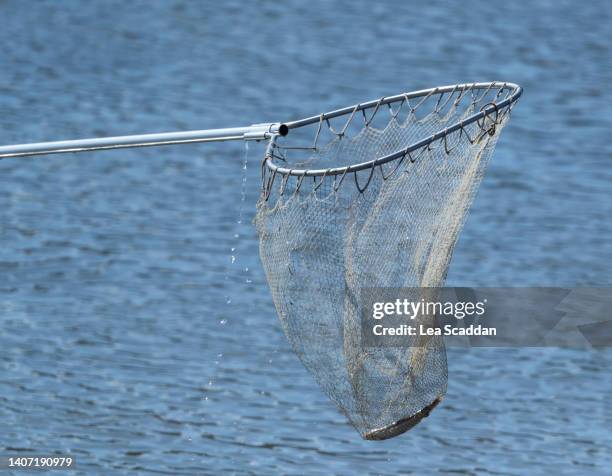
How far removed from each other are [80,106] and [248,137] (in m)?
10.2

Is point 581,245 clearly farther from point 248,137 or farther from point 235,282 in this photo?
point 248,137

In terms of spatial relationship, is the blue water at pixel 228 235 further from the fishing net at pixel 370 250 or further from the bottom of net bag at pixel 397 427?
the fishing net at pixel 370 250

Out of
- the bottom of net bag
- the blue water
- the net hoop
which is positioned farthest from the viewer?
the blue water

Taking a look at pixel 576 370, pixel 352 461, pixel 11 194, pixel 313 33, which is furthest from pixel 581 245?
pixel 313 33

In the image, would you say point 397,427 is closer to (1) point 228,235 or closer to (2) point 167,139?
(2) point 167,139

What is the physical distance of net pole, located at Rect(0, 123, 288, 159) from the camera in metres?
6.41

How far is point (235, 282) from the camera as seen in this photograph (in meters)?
11.0

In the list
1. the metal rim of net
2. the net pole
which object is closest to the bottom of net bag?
the metal rim of net

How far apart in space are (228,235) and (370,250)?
569cm

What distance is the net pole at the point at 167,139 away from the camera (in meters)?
6.41

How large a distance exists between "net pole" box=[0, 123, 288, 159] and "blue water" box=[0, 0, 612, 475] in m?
2.14

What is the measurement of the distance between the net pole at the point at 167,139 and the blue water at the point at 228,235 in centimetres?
214
